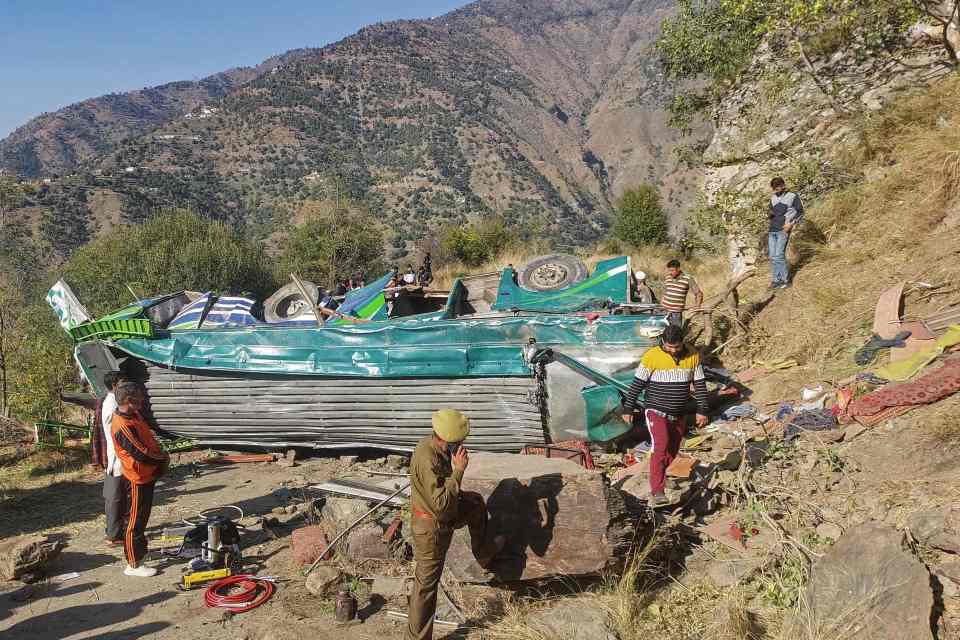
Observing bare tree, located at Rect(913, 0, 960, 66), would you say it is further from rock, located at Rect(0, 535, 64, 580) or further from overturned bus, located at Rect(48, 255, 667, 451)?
rock, located at Rect(0, 535, 64, 580)

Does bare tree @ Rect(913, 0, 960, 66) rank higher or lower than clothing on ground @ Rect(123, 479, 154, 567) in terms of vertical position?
higher

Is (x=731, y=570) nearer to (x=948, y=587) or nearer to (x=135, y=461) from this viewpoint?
(x=948, y=587)

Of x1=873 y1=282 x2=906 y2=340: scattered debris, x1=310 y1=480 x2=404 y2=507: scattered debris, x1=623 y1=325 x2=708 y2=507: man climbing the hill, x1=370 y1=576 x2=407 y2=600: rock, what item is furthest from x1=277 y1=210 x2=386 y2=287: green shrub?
x1=623 y1=325 x2=708 y2=507: man climbing the hill

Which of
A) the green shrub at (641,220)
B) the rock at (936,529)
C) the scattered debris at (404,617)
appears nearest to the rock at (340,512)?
the scattered debris at (404,617)

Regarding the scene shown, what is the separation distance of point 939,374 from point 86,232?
64.3 metres

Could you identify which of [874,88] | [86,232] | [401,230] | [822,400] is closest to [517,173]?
[401,230]

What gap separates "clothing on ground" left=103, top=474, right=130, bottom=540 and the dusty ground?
0.26 meters

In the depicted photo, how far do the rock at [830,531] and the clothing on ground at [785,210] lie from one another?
4.95m

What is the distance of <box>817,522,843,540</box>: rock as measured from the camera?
169 inches

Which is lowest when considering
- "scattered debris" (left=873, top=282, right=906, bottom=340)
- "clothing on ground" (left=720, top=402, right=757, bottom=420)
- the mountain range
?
"clothing on ground" (left=720, top=402, right=757, bottom=420)

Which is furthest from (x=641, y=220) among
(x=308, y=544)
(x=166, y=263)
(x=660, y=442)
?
(x=308, y=544)

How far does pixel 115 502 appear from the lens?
5266 mm

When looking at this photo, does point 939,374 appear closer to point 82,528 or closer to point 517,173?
point 82,528

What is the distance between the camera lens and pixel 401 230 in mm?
62406
